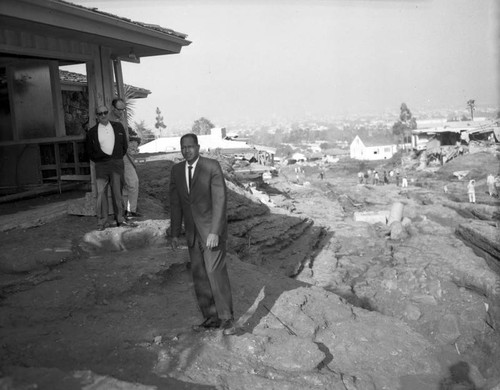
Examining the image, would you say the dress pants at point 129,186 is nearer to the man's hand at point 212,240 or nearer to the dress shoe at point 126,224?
the dress shoe at point 126,224

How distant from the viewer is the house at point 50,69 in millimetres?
6301

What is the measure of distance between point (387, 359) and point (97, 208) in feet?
13.8

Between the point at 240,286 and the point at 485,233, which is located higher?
the point at 240,286

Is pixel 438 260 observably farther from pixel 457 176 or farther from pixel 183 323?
pixel 457 176

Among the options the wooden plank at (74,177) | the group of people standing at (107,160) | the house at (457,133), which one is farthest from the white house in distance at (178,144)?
the house at (457,133)

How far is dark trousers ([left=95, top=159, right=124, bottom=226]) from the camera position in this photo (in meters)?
6.81

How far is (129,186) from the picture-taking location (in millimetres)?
7777

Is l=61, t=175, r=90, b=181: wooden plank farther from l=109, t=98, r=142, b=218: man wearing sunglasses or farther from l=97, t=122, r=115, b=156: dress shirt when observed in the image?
l=97, t=122, r=115, b=156: dress shirt

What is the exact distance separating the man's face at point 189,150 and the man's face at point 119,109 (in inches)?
132

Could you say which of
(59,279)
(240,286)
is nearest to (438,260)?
(240,286)

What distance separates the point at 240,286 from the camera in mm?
6344

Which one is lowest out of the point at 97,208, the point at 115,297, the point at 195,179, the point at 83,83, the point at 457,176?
the point at 457,176

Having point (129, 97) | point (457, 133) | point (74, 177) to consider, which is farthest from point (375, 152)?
point (74, 177)

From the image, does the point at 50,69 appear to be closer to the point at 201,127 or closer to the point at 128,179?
the point at 128,179
